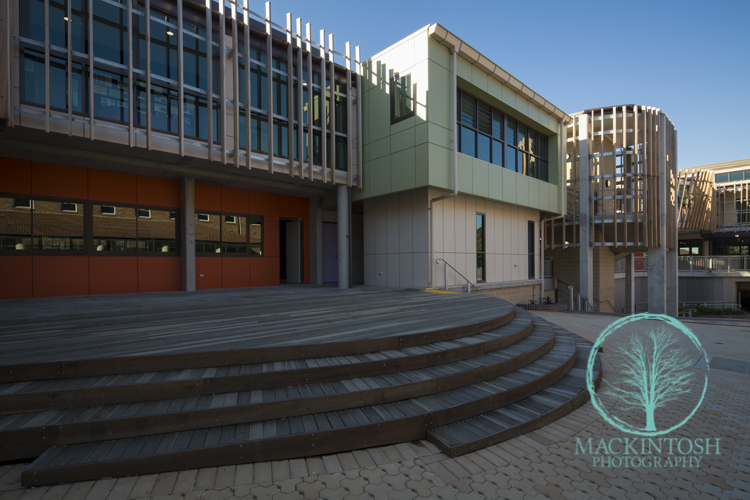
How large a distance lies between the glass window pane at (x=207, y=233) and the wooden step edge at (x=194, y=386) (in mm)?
9499

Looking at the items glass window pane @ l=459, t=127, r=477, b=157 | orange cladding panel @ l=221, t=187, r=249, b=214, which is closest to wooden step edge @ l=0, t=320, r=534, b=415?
glass window pane @ l=459, t=127, r=477, b=157

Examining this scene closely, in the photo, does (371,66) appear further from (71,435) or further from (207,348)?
(71,435)

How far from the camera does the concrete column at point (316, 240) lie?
14547mm

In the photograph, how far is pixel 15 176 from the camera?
9.07m

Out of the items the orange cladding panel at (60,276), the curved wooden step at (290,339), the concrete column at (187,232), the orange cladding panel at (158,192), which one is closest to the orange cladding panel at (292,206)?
the concrete column at (187,232)

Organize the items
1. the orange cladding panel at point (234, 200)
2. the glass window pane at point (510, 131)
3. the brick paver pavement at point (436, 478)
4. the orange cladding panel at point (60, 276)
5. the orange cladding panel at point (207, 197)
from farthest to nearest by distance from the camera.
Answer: the glass window pane at point (510, 131)
the orange cladding panel at point (234, 200)
the orange cladding panel at point (207, 197)
the orange cladding panel at point (60, 276)
the brick paver pavement at point (436, 478)

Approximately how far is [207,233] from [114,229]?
2.60 meters

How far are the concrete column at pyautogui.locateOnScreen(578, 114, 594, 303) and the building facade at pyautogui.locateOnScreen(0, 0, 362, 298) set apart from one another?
12873 mm

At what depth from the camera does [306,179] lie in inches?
474

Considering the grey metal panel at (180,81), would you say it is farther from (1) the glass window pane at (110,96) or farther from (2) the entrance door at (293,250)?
(2) the entrance door at (293,250)

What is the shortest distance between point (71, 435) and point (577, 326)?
10983mm

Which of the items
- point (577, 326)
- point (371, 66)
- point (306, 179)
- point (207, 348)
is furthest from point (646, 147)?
point (207, 348)

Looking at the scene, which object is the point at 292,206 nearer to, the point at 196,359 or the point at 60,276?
the point at 60,276

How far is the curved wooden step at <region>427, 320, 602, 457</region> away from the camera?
3162 millimetres
